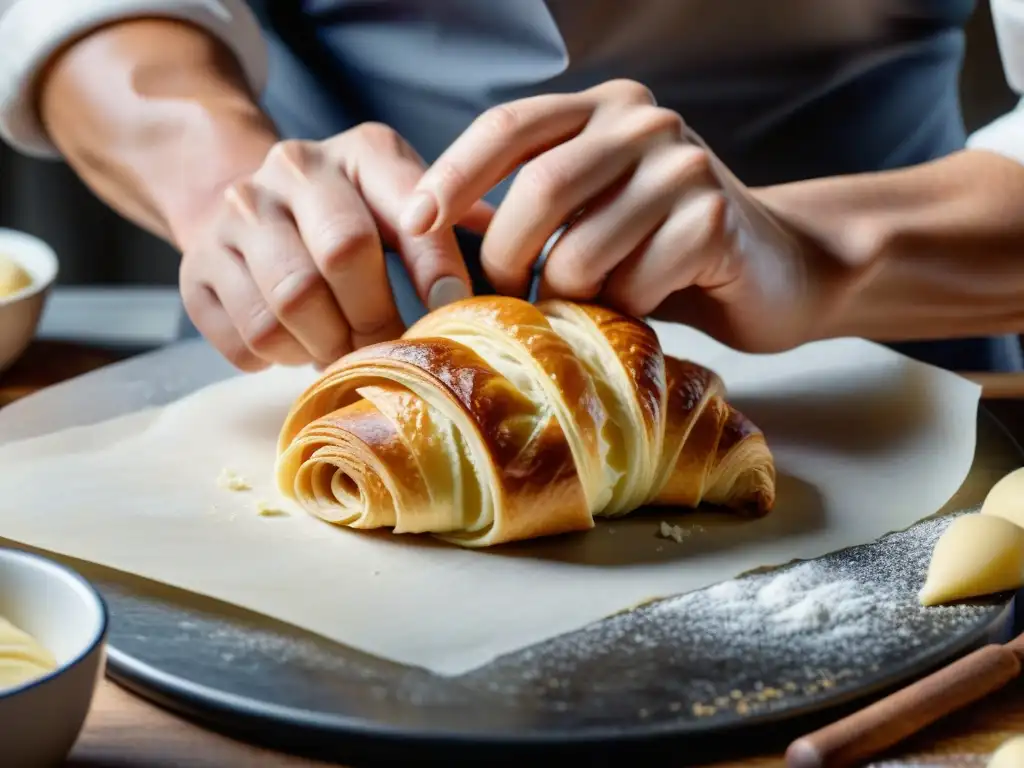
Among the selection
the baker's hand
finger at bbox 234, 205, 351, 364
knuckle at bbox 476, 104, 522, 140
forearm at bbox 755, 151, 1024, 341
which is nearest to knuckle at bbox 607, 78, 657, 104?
the baker's hand

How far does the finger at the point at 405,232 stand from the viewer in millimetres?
1235

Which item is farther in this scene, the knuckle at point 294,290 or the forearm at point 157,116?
the forearm at point 157,116

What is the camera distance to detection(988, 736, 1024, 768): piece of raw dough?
735mm

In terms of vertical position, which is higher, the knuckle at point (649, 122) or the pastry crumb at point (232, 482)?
the knuckle at point (649, 122)

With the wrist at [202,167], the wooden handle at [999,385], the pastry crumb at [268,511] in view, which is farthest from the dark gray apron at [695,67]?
the pastry crumb at [268,511]

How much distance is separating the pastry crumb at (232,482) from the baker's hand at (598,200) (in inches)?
11.0

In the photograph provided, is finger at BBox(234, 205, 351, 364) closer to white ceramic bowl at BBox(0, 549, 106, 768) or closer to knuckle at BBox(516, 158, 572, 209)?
knuckle at BBox(516, 158, 572, 209)

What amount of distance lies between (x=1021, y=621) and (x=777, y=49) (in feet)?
2.85

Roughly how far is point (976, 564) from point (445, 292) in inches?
21.4

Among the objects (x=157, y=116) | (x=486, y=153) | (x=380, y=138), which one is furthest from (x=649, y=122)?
(x=157, y=116)

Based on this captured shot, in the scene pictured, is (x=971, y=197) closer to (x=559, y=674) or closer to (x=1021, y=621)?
(x=1021, y=621)

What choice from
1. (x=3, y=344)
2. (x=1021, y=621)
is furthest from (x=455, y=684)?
(x=3, y=344)

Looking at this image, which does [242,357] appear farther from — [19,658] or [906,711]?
[906,711]

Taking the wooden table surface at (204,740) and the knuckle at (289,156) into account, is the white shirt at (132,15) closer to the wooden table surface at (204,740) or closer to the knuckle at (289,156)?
the knuckle at (289,156)
